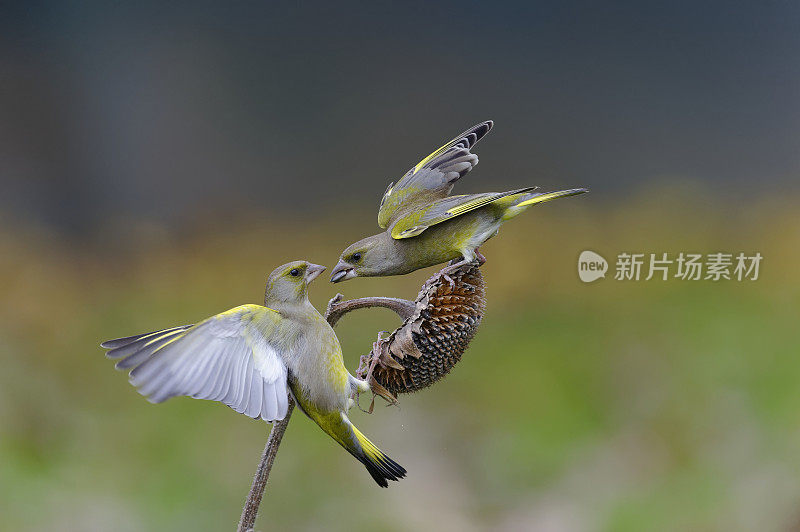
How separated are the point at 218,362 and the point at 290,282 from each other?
18 centimetres

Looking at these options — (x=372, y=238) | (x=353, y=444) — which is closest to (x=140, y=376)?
(x=353, y=444)

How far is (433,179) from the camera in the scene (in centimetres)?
134

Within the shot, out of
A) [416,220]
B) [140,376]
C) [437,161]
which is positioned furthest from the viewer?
[437,161]

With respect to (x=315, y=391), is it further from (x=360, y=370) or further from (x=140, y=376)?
(x=140, y=376)

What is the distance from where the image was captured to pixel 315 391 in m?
1.09

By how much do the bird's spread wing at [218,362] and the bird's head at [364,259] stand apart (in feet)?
0.63

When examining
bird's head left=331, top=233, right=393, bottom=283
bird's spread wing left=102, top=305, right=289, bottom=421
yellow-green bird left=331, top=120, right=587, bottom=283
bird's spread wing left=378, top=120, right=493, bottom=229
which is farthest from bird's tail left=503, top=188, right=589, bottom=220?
bird's spread wing left=102, top=305, right=289, bottom=421

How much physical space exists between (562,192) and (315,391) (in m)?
0.54

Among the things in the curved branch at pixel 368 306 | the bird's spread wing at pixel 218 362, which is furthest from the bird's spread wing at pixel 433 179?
the bird's spread wing at pixel 218 362

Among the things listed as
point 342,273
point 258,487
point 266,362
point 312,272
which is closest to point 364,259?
point 342,273

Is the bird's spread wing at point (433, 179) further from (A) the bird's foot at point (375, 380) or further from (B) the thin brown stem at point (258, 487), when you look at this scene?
(B) the thin brown stem at point (258, 487)

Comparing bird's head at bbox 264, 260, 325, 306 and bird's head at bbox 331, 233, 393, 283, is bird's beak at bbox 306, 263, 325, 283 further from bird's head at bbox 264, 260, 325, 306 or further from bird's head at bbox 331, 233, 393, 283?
bird's head at bbox 331, 233, 393, 283

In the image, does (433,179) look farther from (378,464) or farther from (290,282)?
(378,464)

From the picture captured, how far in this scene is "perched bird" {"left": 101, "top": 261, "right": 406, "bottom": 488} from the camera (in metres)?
0.94
